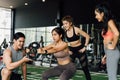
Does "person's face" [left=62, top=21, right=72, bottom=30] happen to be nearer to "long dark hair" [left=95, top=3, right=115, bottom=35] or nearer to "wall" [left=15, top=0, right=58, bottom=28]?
"long dark hair" [left=95, top=3, right=115, bottom=35]

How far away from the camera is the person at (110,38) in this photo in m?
3.62

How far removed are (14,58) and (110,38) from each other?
128 centimetres

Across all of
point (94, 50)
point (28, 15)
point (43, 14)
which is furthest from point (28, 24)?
point (94, 50)

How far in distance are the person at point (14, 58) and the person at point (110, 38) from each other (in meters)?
1.05

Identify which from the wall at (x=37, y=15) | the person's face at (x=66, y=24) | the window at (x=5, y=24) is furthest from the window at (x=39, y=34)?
the person's face at (x=66, y=24)

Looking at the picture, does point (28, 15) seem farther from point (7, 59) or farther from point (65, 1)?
point (7, 59)

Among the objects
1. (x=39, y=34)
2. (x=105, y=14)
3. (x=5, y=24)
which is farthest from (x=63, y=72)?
(x=5, y=24)

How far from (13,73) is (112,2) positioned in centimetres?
1067

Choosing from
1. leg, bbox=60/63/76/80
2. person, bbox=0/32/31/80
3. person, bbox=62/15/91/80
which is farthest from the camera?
person, bbox=62/15/91/80

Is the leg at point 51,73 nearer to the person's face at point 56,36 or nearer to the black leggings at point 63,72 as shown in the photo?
the black leggings at point 63,72

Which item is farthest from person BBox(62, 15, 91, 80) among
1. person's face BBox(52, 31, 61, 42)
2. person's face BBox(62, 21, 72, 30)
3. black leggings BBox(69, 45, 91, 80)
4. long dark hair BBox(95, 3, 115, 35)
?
long dark hair BBox(95, 3, 115, 35)

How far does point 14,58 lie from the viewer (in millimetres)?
3725

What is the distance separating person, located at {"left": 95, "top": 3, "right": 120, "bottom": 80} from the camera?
3623mm

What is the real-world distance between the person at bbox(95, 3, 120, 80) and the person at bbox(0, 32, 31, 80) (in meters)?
1.05
